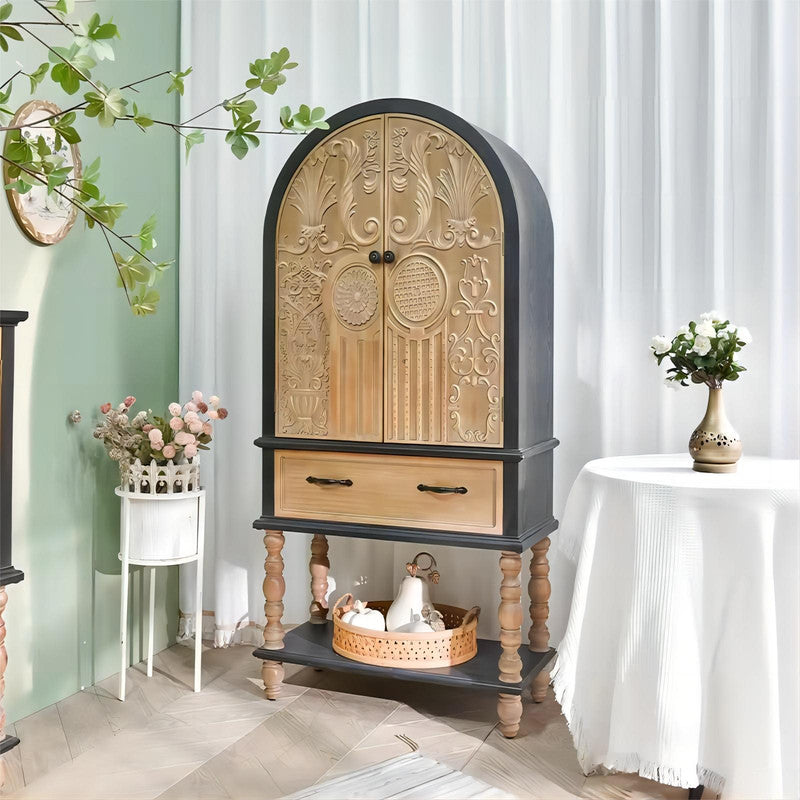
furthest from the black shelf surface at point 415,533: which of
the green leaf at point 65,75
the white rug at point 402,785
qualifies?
the green leaf at point 65,75

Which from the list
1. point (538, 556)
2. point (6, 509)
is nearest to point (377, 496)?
point (538, 556)

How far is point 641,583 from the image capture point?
76.5 inches

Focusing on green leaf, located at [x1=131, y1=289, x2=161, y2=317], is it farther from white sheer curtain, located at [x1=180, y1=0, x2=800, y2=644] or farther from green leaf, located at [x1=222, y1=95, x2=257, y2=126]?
white sheer curtain, located at [x1=180, y1=0, x2=800, y2=644]

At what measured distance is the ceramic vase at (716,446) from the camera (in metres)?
2.14

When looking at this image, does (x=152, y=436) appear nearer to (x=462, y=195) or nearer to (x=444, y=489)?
(x=444, y=489)

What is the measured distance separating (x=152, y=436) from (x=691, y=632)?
165cm

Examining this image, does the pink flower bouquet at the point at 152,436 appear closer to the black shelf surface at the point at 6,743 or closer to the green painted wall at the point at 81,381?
the green painted wall at the point at 81,381

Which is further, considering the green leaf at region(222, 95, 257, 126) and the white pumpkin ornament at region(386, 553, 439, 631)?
the white pumpkin ornament at region(386, 553, 439, 631)

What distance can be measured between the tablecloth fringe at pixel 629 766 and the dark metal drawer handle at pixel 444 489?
562mm

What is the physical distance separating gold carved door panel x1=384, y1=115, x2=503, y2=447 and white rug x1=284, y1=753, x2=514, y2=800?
87 cm

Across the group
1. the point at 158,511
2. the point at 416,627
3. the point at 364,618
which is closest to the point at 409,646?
the point at 416,627

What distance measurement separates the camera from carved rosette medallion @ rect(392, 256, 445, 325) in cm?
248

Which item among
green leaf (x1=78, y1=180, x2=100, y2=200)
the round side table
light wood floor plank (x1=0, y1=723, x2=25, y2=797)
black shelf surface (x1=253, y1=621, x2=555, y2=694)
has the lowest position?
light wood floor plank (x1=0, y1=723, x2=25, y2=797)

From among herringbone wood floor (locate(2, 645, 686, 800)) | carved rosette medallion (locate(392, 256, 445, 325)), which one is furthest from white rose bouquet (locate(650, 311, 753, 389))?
herringbone wood floor (locate(2, 645, 686, 800))
